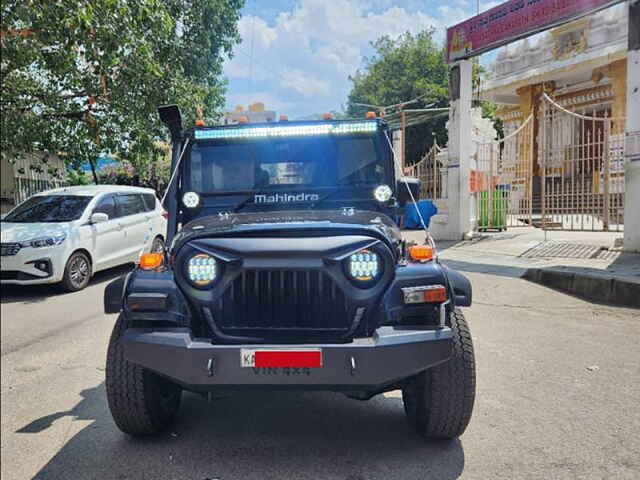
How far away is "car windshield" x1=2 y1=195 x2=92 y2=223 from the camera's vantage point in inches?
298

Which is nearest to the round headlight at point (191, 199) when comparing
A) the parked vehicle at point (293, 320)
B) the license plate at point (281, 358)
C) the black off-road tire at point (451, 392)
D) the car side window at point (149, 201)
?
the parked vehicle at point (293, 320)

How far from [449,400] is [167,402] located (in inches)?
62.8

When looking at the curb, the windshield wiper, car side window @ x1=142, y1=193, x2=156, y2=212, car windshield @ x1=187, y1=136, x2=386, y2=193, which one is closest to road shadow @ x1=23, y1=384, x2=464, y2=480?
the windshield wiper

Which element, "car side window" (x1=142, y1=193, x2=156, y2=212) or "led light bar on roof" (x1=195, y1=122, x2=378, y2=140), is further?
"car side window" (x1=142, y1=193, x2=156, y2=212)

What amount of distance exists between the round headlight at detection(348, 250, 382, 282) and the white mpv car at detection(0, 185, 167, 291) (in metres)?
4.71

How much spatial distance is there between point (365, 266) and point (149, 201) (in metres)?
8.64

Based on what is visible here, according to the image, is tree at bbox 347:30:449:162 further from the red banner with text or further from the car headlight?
the car headlight

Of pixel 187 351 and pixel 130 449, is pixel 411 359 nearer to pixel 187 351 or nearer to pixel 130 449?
→ pixel 187 351

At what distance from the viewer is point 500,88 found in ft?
67.7

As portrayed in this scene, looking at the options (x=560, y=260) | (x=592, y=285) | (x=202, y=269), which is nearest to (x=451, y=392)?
(x=202, y=269)

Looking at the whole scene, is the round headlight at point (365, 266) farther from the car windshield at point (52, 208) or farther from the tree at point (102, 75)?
the car windshield at point (52, 208)

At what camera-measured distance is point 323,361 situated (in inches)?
98.1

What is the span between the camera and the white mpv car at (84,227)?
291 inches

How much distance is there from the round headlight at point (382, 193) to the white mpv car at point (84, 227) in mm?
3826
